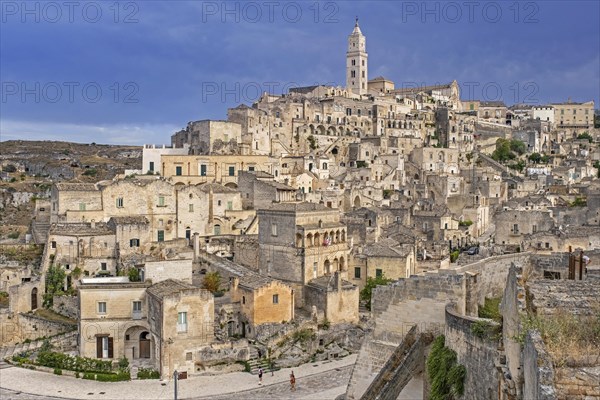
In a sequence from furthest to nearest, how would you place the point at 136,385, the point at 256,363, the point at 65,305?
1. the point at 65,305
2. the point at 256,363
3. the point at 136,385

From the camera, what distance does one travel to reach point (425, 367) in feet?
43.1

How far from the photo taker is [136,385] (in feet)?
86.2

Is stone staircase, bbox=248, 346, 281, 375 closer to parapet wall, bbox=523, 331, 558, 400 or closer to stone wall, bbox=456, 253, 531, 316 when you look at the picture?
stone wall, bbox=456, 253, 531, 316

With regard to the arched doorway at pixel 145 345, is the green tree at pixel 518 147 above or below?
above

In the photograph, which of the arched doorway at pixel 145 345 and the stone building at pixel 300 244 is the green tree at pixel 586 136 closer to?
the stone building at pixel 300 244

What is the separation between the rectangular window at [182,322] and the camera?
27469mm

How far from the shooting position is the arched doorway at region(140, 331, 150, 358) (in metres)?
30.0

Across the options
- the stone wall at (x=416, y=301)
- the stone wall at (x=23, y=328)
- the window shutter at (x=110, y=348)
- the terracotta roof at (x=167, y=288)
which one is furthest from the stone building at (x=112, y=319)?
the stone wall at (x=416, y=301)

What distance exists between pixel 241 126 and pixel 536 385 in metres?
62.3

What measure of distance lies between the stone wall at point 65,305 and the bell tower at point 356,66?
80.6m

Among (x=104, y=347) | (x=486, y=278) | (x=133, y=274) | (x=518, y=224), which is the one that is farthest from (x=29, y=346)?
(x=518, y=224)

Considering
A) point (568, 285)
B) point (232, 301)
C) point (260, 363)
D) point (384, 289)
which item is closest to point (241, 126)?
point (232, 301)

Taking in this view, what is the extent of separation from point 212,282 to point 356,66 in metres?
82.6

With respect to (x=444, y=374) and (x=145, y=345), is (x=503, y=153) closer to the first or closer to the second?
(x=145, y=345)
